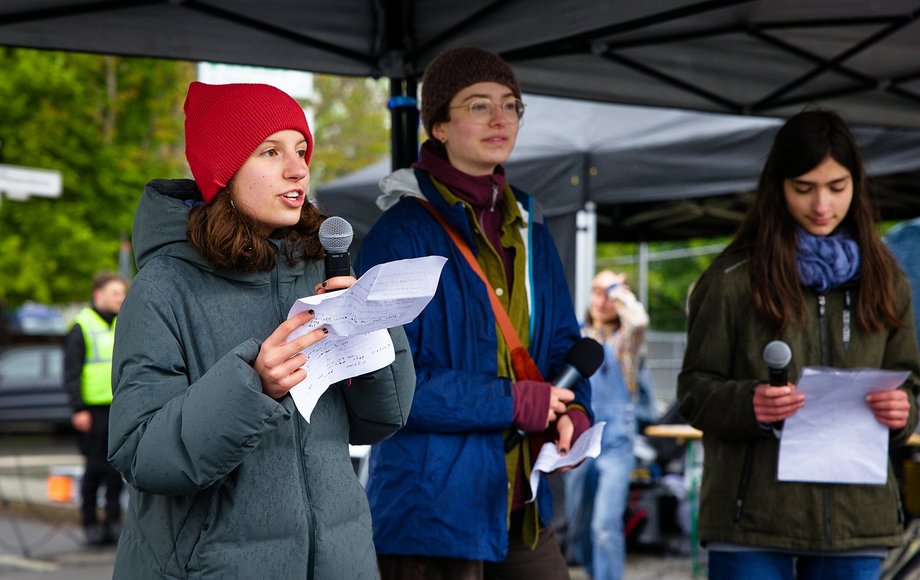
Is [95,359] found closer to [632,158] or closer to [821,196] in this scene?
[632,158]

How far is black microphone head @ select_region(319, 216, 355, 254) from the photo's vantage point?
80.4 inches

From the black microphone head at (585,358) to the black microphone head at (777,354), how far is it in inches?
17.2

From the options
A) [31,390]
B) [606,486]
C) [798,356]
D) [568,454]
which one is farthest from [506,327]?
[31,390]

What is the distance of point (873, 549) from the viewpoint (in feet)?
9.82

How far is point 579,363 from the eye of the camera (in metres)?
2.99

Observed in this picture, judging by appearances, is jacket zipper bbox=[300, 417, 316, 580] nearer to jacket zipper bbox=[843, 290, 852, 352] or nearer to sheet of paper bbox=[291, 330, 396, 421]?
sheet of paper bbox=[291, 330, 396, 421]

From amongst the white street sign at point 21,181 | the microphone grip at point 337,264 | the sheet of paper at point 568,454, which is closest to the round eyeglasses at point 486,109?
the sheet of paper at point 568,454

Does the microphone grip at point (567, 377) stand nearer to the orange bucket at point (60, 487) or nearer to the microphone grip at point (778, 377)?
the microphone grip at point (778, 377)

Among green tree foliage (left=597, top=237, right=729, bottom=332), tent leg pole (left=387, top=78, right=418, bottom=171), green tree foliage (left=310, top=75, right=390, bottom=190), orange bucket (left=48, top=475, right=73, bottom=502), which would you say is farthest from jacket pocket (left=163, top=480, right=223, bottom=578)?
green tree foliage (left=310, top=75, right=390, bottom=190)

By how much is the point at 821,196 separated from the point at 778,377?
558 millimetres

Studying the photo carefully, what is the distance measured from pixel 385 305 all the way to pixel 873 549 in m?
1.72

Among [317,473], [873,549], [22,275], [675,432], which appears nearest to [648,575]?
[675,432]

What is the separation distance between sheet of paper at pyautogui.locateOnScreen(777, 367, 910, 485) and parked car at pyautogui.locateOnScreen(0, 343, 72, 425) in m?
15.9

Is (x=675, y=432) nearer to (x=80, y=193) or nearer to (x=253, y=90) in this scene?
(x=253, y=90)
